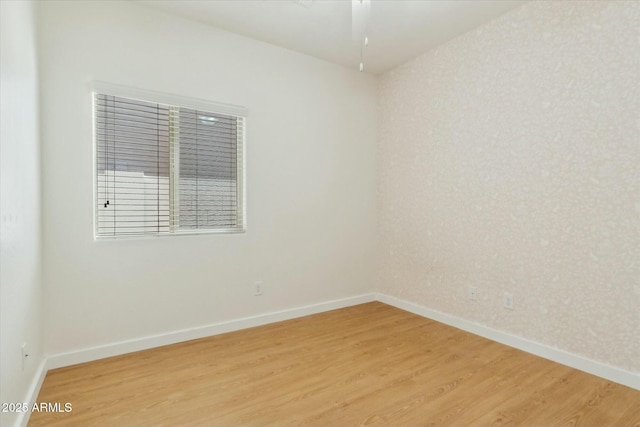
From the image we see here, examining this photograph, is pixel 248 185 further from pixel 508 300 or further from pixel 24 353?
pixel 508 300

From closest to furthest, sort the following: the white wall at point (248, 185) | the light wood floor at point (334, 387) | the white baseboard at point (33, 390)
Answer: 1. the white baseboard at point (33, 390)
2. the light wood floor at point (334, 387)
3. the white wall at point (248, 185)

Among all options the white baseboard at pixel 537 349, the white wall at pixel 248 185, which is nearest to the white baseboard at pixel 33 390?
the white wall at pixel 248 185

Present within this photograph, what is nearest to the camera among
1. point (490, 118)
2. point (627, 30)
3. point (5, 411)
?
point (5, 411)

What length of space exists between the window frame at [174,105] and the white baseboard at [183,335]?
84cm

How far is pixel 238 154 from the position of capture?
10.7ft

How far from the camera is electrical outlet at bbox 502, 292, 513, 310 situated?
282 cm

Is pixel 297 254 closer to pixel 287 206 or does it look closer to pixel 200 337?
pixel 287 206

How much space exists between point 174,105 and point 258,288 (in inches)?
72.7

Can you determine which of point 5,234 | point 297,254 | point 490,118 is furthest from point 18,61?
point 490,118

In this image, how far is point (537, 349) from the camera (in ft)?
8.59

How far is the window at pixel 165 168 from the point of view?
Answer: 263 cm

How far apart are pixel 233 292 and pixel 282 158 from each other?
4.65 ft

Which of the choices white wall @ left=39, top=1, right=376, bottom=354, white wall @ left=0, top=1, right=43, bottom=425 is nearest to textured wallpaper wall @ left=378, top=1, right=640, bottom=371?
white wall @ left=39, top=1, right=376, bottom=354

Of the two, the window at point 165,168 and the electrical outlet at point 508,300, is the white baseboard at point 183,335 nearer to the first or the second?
the window at point 165,168
